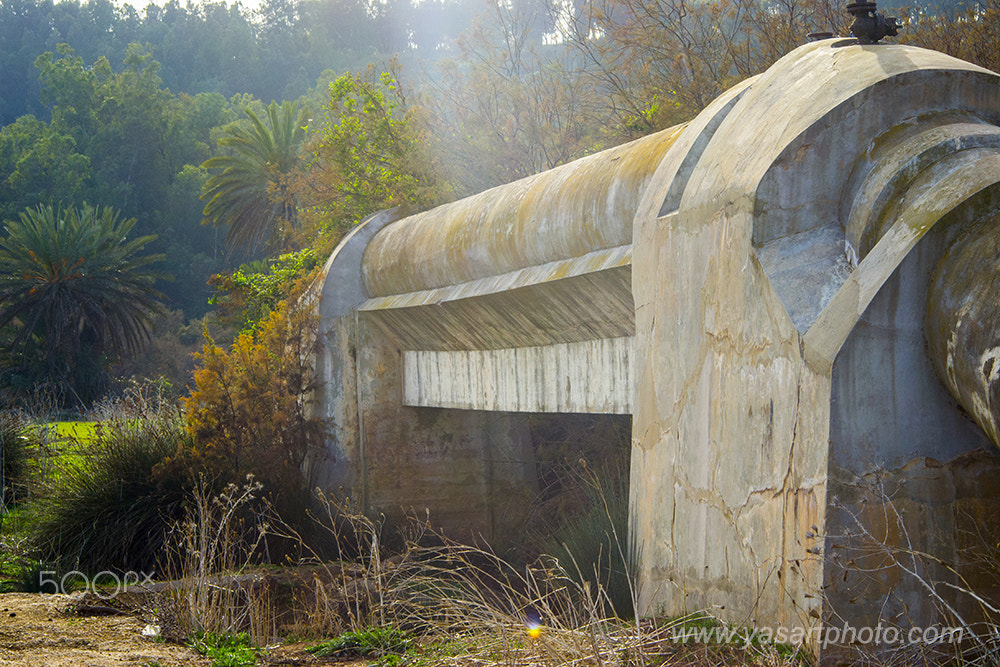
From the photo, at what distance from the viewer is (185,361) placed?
35188 millimetres

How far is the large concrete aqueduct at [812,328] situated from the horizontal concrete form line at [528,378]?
0.62 feet

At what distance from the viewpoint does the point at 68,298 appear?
2597 centimetres

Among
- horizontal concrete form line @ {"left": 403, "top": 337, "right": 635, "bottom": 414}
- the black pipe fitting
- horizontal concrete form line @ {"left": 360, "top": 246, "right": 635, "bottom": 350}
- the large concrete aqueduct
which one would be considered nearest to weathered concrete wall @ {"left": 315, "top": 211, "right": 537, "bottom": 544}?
horizontal concrete form line @ {"left": 403, "top": 337, "right": 635, "bottom": 414}


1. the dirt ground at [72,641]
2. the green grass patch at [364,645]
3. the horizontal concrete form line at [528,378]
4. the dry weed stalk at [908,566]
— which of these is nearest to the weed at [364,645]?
the green grass patch at [364,645]

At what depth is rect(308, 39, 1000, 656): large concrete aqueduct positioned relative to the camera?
3131 mm

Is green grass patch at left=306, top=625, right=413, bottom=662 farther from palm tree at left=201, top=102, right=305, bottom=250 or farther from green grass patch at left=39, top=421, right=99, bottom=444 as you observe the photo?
palm tree at left=201, top=102, right=305, bottom=250

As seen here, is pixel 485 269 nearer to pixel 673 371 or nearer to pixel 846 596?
pixel 673 371

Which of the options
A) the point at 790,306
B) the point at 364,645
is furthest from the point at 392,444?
the point at 790,306

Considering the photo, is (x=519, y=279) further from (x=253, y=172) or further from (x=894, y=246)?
(x=253, y=172)

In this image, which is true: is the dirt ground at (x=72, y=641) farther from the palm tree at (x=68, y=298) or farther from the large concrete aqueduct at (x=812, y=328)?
the palm tree at (x=68, y=298)

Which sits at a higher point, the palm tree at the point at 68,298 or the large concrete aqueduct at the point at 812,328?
the palm tree at the point at 68,298

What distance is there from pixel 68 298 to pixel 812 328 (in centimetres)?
2582

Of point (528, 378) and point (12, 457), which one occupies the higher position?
point (528, 378)

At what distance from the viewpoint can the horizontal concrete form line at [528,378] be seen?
18.8 ft
